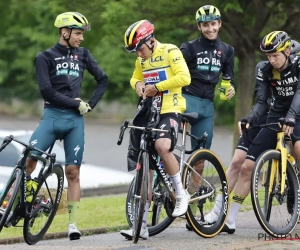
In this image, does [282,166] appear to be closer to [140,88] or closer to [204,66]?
[204,66]

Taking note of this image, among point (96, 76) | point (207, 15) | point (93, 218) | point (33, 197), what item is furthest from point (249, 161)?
point (93, 218)

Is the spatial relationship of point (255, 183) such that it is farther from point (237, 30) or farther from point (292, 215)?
point (237, 30)

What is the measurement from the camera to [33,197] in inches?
335

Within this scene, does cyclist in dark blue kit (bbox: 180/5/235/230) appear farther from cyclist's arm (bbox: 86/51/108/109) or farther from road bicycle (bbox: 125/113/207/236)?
cyclist's arm (bbox: 86/51/108/109)

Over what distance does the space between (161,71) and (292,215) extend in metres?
1.92

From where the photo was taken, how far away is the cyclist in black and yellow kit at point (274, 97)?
29.2 ft

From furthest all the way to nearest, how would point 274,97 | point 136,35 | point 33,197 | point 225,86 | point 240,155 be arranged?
point 225,86, point 240,155, point 274,97, point 33,197, point 136,35

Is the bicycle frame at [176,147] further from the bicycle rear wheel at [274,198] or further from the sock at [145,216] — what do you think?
the bicycle rear wheel at [274,198]

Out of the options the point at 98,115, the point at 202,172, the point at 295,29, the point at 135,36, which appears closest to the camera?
the point at 135,36

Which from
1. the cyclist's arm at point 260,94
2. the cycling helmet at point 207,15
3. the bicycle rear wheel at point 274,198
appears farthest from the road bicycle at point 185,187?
the cycling helmet at point 207,15

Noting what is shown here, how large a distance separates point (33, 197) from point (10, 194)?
37cm

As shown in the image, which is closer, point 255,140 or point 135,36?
point 135,36

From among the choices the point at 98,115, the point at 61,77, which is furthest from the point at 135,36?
the point at 98,115

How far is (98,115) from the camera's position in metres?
39.5
